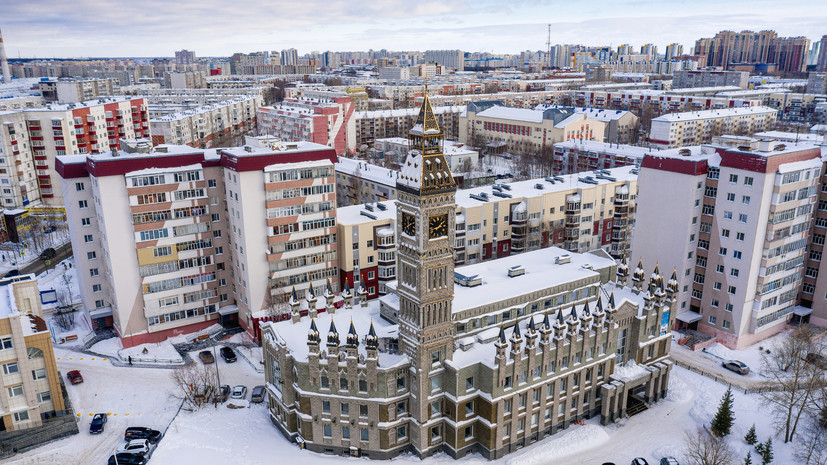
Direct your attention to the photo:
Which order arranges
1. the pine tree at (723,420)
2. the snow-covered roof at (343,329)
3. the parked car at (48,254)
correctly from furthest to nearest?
the parked car at (48,254)
the pine tree at (723,420)
the snow-covered roof at (343,329)

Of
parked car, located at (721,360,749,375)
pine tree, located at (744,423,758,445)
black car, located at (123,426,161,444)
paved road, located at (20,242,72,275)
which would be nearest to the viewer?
pine tree, located at (744,423,758,445)

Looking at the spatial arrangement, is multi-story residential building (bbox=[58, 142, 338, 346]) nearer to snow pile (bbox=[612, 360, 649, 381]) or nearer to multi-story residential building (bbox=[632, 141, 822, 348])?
snow pile (bbox=[612, 360, 649, 381])

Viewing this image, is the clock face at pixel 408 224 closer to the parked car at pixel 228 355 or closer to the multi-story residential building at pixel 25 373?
the parked car at pixel 228 355

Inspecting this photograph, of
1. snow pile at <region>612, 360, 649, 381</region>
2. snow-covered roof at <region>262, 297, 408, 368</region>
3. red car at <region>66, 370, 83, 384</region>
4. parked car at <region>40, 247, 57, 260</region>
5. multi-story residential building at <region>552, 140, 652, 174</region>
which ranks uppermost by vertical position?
multi-story residential building at <region>552, 140, 652, 174</region>

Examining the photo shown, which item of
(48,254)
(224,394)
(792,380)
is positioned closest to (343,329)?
(224,394)

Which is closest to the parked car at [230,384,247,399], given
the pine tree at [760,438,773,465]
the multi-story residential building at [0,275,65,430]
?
the multi-story residential building at [0,275,65,430]

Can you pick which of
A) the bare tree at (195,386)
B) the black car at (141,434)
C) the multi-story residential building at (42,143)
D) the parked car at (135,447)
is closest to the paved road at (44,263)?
the multi-story residential building at (42,143)

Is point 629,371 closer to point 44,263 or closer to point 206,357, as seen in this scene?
point 206,357
